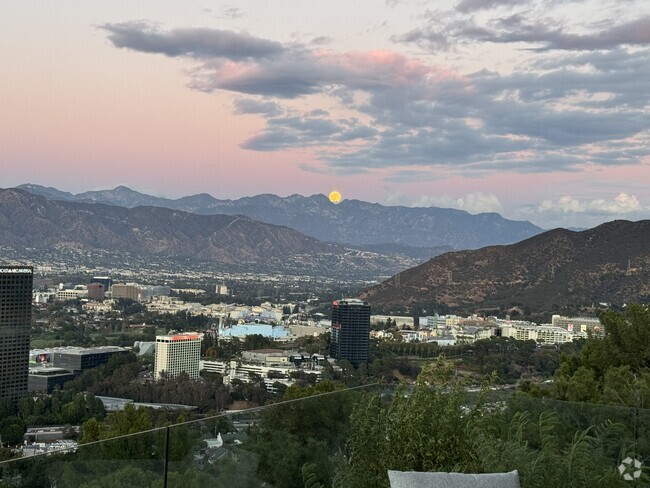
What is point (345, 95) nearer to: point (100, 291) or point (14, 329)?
point (14, 329)

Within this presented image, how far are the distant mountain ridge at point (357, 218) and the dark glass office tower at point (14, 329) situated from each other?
56255 millimetres

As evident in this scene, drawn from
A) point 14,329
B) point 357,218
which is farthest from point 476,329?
point 357,218

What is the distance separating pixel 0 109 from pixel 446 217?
66287 millimetres

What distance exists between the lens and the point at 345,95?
32.3m

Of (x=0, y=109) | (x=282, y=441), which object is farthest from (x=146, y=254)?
(x=282, y=441)

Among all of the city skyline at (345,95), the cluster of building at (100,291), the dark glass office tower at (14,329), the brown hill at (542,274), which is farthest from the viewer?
the cluster of building at (100,291)

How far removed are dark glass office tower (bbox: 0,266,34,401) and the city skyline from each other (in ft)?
17.2

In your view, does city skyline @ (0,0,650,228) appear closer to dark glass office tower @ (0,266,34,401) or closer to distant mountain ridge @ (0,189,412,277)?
dark glass office tower @ (0,266,34,401)

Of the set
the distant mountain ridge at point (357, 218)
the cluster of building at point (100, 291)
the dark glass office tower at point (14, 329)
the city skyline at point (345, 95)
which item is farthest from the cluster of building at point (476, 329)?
the distant mountain ridge at point (357, 218)

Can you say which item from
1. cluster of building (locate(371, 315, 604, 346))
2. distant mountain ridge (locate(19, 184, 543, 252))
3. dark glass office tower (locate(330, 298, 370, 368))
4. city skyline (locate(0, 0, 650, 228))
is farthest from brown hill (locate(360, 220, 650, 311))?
distant mountain ridge (locate(19, 184, 543, 252))

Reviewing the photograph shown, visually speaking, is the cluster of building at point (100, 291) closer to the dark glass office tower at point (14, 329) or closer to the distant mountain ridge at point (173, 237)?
the distant mountain ridge at point (173, 237)

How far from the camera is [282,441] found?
3064 millimetres

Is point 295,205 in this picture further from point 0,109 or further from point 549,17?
point 549,17

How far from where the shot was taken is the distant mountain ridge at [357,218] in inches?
3442
